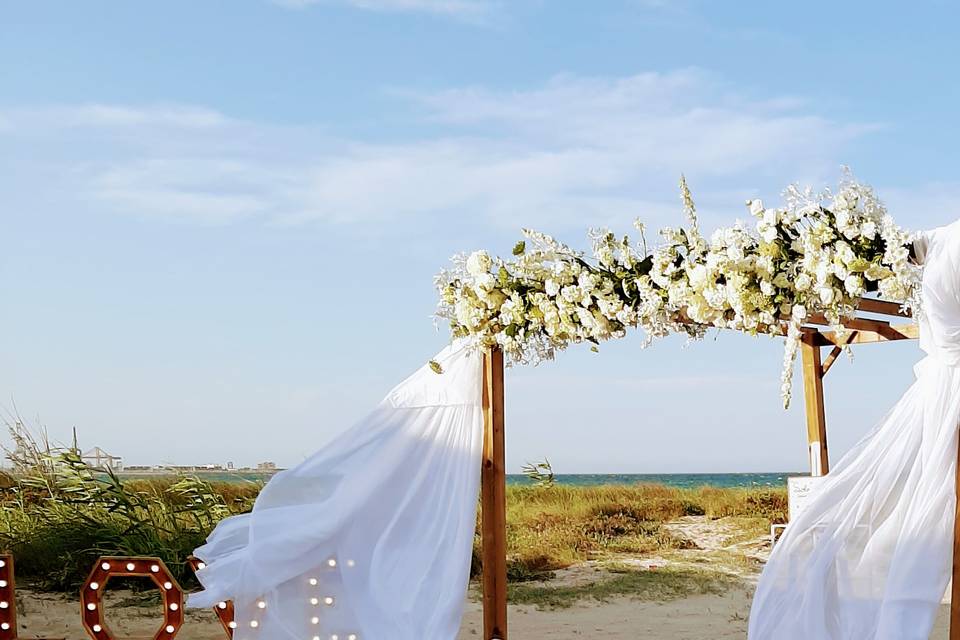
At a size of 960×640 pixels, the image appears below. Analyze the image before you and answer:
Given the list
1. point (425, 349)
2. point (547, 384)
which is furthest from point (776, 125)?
point (547, 384)

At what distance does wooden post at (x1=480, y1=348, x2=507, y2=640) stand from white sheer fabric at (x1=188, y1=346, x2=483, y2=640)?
0.18 feet

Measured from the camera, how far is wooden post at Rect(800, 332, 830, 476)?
8805 millimetres

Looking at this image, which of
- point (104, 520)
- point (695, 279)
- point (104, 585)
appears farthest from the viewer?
point (104, 520)

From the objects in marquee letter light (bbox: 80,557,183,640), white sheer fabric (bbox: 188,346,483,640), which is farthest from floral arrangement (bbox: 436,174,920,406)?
marquee letter light (bbox: 80,557,183,640)

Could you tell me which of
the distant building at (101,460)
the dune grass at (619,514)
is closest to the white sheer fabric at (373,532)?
the distant building at (101,460)

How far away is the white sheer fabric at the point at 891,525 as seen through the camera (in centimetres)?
397

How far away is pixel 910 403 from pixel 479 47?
20.5ft

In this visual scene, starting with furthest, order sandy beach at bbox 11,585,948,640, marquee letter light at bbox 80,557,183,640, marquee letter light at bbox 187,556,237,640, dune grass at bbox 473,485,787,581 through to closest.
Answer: dune grass at bbox 473,485,787,581, sandy beach at bbox 11,585,948,640, marquee letter light at bbox 80,557,183,640, marquee letter light at bbox 187,556,237,640

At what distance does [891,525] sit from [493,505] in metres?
1.78

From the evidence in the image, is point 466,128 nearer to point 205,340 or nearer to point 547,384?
point 205,340

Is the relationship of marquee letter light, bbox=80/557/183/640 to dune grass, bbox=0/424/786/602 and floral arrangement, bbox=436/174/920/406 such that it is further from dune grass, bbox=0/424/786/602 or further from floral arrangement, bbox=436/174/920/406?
dune grass, bbox=0/424/786/602

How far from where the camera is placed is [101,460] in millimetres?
9586

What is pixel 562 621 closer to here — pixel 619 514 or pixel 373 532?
pixel 373 532

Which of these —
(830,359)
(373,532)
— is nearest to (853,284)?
(373,532)
